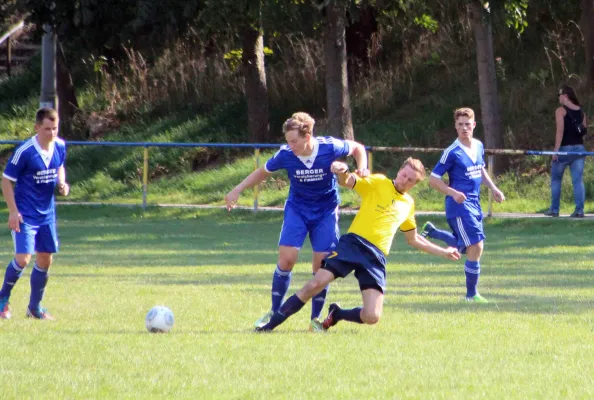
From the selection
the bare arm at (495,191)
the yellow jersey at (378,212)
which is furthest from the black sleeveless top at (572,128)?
the yellow jersey at (378,212)

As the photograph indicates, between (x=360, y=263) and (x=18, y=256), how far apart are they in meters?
3.12

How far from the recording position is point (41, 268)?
9844mm

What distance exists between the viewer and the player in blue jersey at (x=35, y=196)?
31.2 feet

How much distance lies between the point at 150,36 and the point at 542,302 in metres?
15.8

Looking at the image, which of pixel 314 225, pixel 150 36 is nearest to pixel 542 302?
pixel 314 225

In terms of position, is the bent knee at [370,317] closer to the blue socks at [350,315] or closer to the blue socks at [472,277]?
the blue socks at [350,315]

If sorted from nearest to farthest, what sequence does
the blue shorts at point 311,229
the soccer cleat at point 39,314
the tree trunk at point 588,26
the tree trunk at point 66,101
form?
the blue shorts at point 311,229 → the soccer cleat at point 39,314 → the tree trunk at point 588,26 → the tree trunk at point 66,101

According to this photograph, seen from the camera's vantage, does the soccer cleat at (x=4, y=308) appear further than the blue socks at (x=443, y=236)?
No

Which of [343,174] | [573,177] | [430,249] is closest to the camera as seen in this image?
[343,174]

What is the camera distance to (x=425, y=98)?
27.7 metres

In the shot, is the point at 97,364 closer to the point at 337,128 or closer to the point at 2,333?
the point at 2,333

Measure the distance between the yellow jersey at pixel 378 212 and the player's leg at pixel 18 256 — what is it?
285 cm

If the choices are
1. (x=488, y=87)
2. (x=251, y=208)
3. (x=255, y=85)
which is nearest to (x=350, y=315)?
(x=251, y=208)

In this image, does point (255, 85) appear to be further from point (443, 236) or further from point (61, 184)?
point (61, 184)
